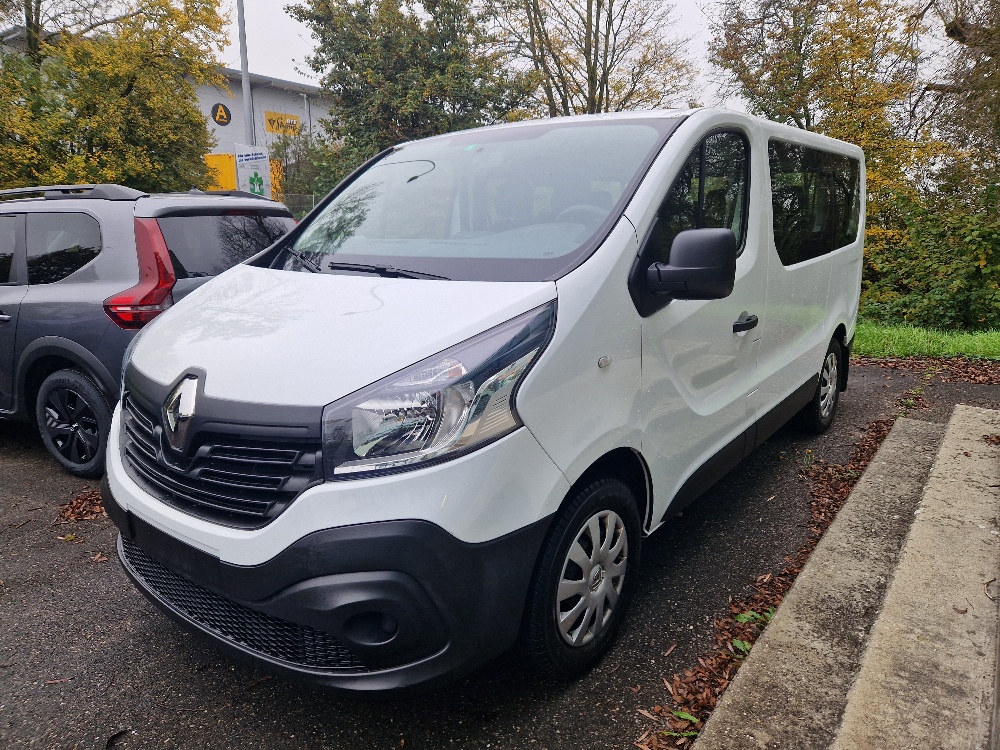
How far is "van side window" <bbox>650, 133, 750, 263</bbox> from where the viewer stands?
266 cm

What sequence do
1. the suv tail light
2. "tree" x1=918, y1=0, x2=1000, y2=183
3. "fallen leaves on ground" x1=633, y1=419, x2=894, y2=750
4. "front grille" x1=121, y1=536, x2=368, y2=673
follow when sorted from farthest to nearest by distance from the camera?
"tree" x1=918, y1=0, x2=1000, y2=183, the suv tail light, "fallen leaves on ground" x1=633, y1=419, x2=894, y2=750, "front grille" x1=121, y1=536, x2=368, y2=673

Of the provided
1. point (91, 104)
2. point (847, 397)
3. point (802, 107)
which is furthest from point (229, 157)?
point (847, 397)

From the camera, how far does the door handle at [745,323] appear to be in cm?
317

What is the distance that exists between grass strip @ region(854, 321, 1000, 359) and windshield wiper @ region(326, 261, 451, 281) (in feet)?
23.1

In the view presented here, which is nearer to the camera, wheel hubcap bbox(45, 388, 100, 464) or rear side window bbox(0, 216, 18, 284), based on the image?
wheel hubcap bbox(45, 388, 100, 464)

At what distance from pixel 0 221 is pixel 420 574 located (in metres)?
4.50

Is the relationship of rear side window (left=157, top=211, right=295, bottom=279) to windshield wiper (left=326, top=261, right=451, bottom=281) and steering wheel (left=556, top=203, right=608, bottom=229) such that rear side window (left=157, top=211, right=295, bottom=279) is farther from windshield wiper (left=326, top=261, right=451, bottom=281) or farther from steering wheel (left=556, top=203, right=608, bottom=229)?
steering wheel (left=556, top=203, right=608, bottom=229)

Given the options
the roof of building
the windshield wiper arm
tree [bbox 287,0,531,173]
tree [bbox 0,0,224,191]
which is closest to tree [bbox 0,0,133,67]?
tree [bbox 0,0,224,191]

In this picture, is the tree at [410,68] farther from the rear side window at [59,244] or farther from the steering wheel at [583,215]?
the steering wheel at [583,215]

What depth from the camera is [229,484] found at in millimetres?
2010

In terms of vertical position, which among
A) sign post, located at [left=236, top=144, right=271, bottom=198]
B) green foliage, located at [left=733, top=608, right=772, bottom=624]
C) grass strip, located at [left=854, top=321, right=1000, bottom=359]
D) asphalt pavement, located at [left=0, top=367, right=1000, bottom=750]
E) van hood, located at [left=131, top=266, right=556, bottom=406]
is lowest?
asphalt pavement, located at [left=0, top=367, right=1000, bottom=750]

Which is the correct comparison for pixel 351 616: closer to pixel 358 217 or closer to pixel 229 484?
pixel 229 484

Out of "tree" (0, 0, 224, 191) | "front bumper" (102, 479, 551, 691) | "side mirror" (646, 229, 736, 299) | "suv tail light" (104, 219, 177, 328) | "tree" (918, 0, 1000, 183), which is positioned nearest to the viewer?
"front bumper" (102, 479, 551, 691)

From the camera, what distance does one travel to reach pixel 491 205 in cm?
288
